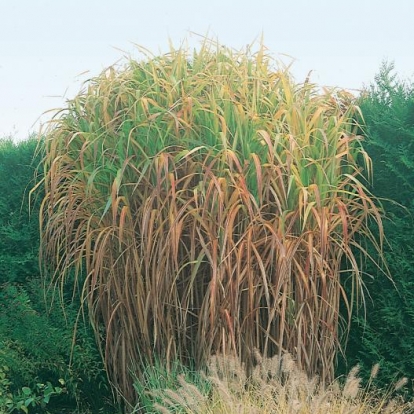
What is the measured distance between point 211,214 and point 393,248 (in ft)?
4.79

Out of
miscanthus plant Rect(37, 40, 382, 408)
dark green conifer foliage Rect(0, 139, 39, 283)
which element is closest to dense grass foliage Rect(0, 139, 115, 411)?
dark green conifer foliage Rect(0, 139, 39, 283)

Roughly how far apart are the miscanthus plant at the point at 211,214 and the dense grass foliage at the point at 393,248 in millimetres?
274

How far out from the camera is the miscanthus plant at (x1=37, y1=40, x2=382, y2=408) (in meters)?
3.85

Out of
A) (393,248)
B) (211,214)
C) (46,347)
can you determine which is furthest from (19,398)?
(393,248)

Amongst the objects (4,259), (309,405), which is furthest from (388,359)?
(4,259)

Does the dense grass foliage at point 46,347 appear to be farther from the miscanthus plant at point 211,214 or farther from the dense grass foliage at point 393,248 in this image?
the dense grass foliage at point 393,248

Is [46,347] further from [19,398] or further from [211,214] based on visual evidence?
[211,214]

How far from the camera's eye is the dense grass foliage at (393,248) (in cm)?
464

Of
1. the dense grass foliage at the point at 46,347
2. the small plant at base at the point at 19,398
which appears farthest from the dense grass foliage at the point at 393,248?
the small plant at base at the point at 19,398

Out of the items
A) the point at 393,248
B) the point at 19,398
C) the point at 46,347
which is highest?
the point at 393,248

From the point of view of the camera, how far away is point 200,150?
405 centimetres

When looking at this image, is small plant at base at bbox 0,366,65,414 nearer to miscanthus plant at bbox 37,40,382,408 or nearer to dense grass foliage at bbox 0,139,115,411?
dense grass foliage at bbox 0,139,115,411

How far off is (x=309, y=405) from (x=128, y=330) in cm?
130

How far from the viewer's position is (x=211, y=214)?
382cm
